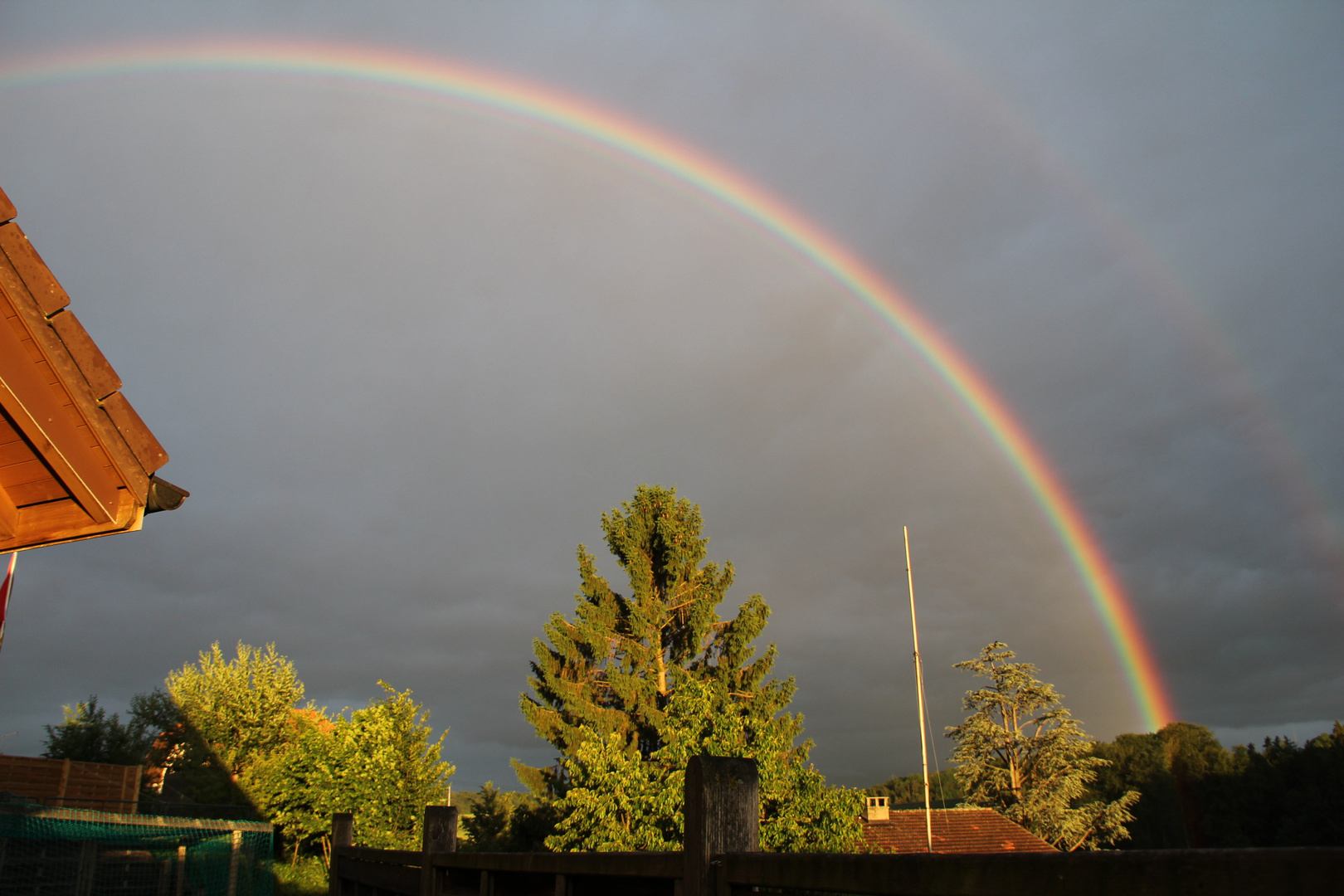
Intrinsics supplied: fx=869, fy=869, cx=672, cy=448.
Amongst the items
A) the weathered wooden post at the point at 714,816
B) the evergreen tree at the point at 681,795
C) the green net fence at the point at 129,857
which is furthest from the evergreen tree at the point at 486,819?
the weathered wooden post at the point at 714,816

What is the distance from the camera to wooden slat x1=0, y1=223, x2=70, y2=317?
3.64m

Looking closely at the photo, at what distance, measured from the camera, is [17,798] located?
499 inches

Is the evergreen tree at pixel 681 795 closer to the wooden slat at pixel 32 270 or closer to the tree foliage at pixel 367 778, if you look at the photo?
the tree foliage at pixel 367 778

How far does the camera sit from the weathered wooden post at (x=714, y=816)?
2006 millimetres

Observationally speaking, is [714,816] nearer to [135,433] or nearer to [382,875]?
[135,433]

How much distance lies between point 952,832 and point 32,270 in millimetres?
33472

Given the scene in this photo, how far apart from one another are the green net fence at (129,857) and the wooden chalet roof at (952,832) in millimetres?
20925

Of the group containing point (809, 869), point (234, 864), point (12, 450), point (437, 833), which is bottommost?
point (234, 864)

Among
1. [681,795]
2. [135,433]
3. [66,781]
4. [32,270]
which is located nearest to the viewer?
[32,270]

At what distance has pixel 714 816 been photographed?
2.04 metres

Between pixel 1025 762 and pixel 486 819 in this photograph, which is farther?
pixel 1025 762

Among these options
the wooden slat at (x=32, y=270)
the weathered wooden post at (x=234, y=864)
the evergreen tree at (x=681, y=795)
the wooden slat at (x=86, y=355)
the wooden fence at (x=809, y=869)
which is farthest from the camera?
the evergreen tree at (x=681, y=795)

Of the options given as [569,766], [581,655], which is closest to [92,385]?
[569,766]

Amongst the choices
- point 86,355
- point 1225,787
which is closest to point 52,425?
point 86,355
